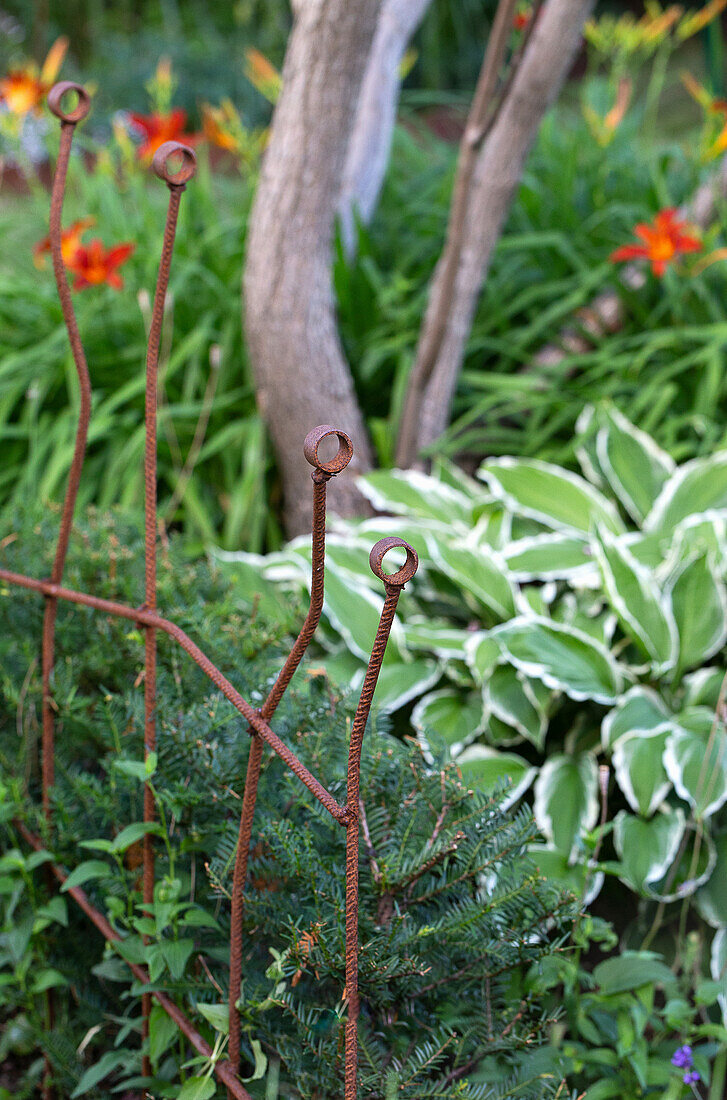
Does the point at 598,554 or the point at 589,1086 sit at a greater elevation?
the point at 598,554

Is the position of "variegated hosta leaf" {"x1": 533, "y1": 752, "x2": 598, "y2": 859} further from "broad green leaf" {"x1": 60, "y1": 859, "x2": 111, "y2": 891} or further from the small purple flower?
"broad green leaf" {"x1": 60, "y1": 859, "x2": 111, "y2": 891}

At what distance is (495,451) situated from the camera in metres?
2.34

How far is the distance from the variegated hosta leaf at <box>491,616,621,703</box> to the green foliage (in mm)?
407

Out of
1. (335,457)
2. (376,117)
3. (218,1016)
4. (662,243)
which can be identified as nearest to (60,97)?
(335,457)

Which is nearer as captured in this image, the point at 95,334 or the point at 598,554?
the point at 598,554

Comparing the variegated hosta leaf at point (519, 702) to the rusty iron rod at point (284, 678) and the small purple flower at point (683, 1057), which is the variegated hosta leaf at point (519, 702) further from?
the rusty iron rod at point (284, 678)

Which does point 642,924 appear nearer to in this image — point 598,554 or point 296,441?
point 598,554

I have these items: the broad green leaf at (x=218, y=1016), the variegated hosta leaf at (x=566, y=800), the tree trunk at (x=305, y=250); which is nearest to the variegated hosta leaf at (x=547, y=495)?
the tree trunk at (x=305, y=250)

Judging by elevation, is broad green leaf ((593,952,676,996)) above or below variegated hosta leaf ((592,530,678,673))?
below

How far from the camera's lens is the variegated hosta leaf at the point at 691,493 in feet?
5.90

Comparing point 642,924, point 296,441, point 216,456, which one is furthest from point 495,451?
point 642,924

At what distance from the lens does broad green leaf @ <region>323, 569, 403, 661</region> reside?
63.8 inches

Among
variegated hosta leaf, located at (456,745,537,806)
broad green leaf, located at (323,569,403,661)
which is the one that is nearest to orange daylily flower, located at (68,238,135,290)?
broad green leaf, located at (323,569,403,661)

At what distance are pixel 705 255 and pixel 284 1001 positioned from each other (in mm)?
2269
